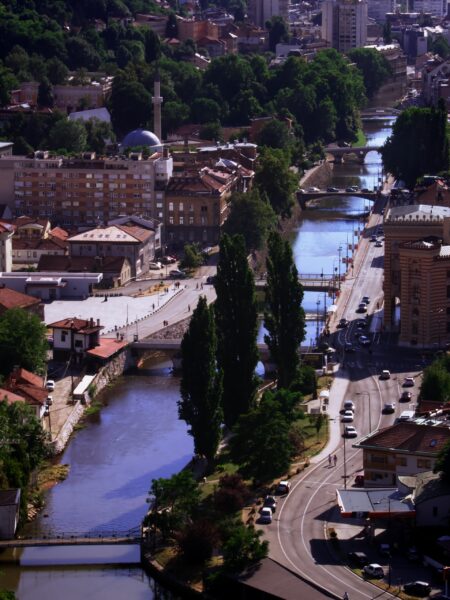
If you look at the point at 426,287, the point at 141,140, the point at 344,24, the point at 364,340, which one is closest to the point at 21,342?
the point at 364,340

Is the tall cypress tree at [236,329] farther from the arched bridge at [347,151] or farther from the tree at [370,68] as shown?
the tree at [370,68]

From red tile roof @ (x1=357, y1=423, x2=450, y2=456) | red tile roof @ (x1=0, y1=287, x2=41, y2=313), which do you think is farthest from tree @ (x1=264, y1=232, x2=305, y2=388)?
red tile roof @ (x1=0, y1=287, x2=41, y2=313)

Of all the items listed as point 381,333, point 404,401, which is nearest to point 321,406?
point 404,401

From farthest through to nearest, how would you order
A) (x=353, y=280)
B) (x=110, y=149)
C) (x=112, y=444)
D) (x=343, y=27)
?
(x=343, y=27) → (x=110, y=149) → (x=353, y=280) → (x=112, y=444)

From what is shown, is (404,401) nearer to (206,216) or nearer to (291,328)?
(291,328)

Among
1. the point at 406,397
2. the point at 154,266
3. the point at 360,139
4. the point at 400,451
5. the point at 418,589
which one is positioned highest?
the point at 400,451

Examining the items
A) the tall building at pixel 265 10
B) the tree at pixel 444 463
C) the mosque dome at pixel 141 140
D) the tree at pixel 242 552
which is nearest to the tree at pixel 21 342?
the tree at pixel 444 463

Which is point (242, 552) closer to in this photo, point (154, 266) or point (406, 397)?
point (406, 397)
